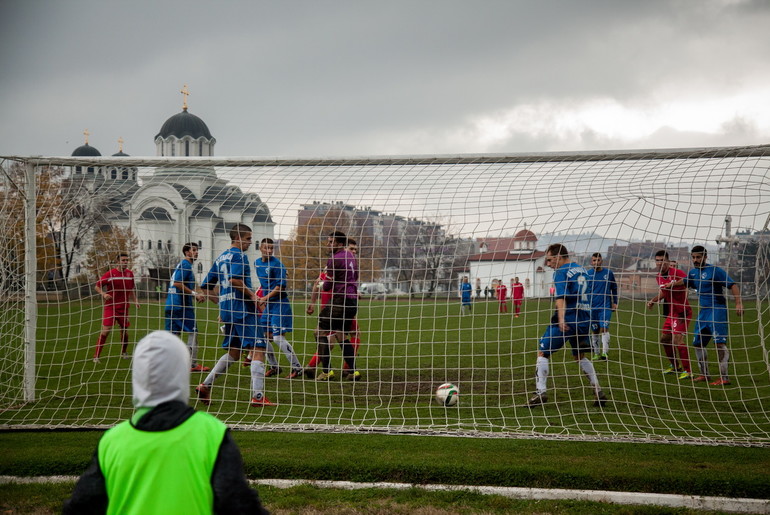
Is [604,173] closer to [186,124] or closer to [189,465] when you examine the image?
[189,465]

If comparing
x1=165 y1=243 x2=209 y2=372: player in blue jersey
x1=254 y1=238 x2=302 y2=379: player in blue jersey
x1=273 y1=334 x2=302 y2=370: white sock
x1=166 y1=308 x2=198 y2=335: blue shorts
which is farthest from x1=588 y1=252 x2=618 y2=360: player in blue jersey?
x1=166 y1=308 x2=198 y2=335: blue shorts

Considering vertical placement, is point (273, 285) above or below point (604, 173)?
below

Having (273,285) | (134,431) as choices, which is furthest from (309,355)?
(134,431)

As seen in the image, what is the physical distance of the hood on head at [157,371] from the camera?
6.89 feet

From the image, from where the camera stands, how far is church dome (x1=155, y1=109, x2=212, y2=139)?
71.4 m

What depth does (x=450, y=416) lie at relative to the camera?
6746 millimetres

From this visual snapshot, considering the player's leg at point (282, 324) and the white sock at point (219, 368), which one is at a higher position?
the player's leg at point (282, 324)

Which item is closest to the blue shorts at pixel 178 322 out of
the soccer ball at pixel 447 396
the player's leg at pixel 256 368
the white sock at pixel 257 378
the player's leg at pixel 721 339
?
the player's leg at pixel 256 368

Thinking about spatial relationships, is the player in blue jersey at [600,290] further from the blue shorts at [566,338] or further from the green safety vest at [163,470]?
the green safety vest at [163,470]

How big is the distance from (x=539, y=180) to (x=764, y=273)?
8.33 feet

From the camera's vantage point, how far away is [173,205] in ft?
25.2

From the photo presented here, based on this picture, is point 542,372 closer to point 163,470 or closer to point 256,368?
point 256,368

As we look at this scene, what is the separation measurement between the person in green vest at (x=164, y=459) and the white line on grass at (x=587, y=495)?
2633 millimetres

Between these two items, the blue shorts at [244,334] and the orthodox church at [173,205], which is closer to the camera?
the blue shorts at [244,334]
